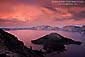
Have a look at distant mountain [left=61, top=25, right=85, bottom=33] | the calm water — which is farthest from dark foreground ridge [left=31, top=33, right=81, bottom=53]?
distant mountain [left=61, top=25, right=85, bottom=33]

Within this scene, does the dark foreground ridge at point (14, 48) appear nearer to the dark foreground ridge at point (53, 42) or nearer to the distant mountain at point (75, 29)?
the dark foreground ridge at point (53, 42)

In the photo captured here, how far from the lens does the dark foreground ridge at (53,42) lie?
Result: 4898 mm

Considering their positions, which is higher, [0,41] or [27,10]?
[27,10]

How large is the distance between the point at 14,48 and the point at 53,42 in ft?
2.52

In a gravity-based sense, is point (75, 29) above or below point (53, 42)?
above

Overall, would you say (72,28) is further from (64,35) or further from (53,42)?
(53,42)

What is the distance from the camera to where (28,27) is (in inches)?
197

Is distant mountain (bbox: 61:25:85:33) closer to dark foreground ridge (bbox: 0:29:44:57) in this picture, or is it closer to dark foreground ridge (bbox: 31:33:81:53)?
dark foreground ridge (bbox: 31:33:81:53)

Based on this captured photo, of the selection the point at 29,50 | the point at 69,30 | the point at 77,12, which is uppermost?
the point at 77,12

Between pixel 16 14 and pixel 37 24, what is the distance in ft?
1.55

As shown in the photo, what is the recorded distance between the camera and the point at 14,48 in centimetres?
493

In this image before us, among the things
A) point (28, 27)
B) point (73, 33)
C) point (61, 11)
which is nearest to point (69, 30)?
point (73, 33)

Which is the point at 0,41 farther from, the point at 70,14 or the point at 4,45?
the point at 70,14

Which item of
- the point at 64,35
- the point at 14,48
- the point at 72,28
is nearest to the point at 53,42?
the point at 64,35
